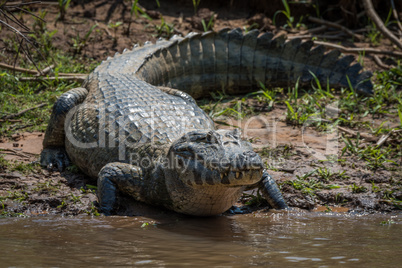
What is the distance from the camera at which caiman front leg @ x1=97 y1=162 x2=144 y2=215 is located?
4.20m

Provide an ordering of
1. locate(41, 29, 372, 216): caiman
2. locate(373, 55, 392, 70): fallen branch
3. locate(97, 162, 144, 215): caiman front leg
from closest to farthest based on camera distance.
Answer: locate(41, 29, 372, 216): caiman
locate(97, 162, 144, 215): caiman front leg
locate(373, 55, 392, 70): fallen branch

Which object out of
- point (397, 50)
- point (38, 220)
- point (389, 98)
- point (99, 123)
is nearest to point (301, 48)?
point (389, 98)

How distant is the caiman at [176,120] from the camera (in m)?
3.77

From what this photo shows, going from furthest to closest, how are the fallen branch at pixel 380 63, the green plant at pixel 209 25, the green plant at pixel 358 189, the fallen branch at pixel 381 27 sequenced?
the green plant at pixel 209 25 < the fallen branch at pixel 380 63 < the fallen branch at pixel 381 27 < the green plant at pixel 358 189

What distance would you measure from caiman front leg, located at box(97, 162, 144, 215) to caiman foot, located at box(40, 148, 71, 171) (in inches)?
39.0

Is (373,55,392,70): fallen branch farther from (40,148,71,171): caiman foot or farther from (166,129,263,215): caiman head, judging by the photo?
(40,148,71,171): caiman foot

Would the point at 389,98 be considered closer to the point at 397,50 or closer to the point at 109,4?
the point at 397,50

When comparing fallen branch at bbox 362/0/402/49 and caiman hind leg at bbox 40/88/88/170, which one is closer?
caiman hind leg at bbox 40/88/88/170

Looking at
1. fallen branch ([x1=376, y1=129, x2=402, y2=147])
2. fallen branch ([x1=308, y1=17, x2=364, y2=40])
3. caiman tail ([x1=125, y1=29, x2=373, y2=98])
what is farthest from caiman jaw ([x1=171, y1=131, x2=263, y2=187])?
fallen branch ([x1=308, y1=17, x2=364, y2=40])

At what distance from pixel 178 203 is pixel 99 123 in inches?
51.1

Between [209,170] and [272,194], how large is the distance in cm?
94

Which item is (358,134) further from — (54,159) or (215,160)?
(54,159)

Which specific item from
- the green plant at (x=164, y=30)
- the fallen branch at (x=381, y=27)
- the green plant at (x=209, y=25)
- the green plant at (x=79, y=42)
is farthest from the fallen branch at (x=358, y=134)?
the green plant at (x=79, y=42)

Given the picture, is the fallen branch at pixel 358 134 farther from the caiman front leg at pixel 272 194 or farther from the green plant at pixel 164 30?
the green plant at pixel 164 30
